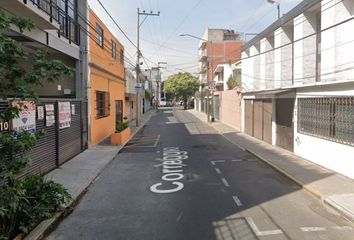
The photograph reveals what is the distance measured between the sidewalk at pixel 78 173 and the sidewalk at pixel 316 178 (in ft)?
19.3

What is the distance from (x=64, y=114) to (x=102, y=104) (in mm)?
8467

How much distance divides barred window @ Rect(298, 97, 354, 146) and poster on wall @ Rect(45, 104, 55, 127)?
930 cm

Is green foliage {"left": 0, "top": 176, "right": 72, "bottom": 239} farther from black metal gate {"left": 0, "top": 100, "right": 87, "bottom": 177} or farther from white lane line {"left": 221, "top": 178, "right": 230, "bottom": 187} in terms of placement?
white lane line {"left": 221, "top": 178, "right": 230, "bottom": 187}

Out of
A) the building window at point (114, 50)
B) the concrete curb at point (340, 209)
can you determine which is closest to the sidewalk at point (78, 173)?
the concrete curb at point (340, 209)

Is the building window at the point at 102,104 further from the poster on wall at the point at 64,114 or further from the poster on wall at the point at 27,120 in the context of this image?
the poster on wall at the point at 27,120

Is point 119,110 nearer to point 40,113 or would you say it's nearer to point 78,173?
point 78,173

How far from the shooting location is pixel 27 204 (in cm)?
761

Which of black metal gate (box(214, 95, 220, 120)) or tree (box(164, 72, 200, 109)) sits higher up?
tree (box(164, 72, 200, 109))

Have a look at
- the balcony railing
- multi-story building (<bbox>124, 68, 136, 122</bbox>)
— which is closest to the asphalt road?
the balcony railing

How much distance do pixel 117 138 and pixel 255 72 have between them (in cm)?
992

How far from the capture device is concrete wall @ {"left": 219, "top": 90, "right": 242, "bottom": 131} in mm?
30856

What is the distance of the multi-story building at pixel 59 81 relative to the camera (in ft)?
38.9

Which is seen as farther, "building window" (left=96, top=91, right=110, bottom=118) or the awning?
"building window" (left=96, top=91, right=110, bottom=118)

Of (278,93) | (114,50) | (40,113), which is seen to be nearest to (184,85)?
(114,50)
